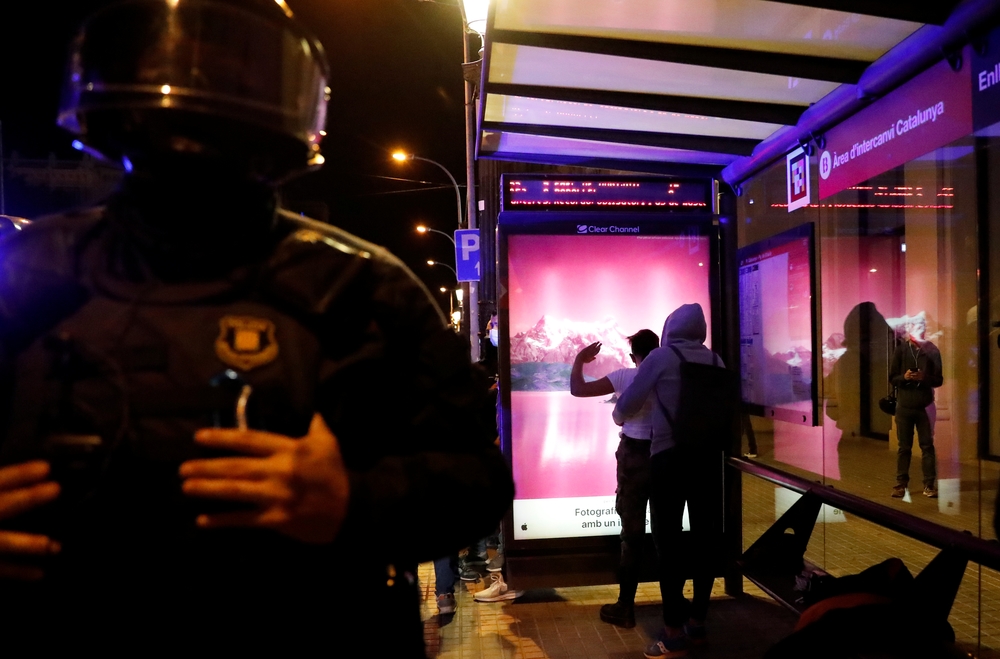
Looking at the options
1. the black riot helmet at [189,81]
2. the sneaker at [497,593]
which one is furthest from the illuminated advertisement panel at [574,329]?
the black riot helmet at [189,81]

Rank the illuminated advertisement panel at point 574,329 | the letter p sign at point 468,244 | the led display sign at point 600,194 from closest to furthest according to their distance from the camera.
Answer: the led display sign at point 600,194 → the illuminated advertisement panel at point 574,329 → the letter p sign at point 468,244

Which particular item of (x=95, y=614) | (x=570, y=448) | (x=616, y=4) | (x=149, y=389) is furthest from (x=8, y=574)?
(x=570, y=448)

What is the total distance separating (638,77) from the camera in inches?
159

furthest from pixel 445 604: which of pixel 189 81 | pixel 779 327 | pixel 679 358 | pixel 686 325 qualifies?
pixel 189 81

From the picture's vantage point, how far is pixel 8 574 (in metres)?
0.92

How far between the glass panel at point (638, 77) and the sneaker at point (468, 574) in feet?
13.1

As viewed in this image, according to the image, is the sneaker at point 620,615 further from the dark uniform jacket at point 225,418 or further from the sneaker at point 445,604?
the dark uniform jacket at point 225,418

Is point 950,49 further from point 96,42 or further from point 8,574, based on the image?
point 8,574

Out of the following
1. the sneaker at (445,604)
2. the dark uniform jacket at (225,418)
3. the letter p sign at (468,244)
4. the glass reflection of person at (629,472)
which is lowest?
the sneaker at (445,604)

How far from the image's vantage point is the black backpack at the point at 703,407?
4.23 m

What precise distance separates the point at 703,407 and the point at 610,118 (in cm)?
210

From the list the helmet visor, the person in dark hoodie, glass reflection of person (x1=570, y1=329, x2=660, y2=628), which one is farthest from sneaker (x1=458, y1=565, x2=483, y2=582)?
the helmet visor

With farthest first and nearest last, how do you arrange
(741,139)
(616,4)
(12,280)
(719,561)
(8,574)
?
(719,561), (741,139), (616,4), (12,280), (8,574)

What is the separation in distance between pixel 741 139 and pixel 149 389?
4.75m
